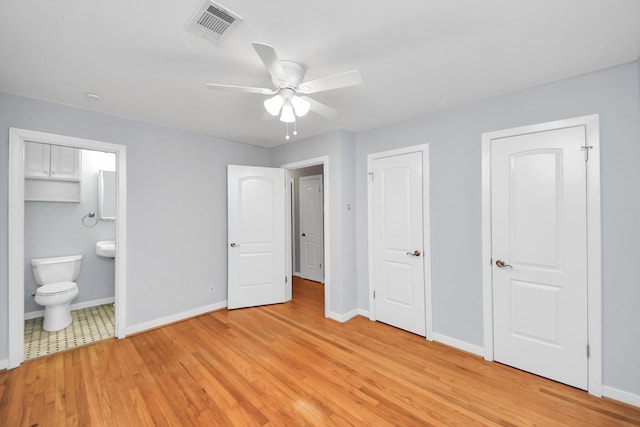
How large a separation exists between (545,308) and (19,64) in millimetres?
4393

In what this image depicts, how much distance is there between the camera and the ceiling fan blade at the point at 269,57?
4.24 feet

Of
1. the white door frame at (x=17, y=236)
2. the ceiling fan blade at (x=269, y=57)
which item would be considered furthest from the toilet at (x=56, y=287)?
the ceiling fan blade at (x=269, y=57)

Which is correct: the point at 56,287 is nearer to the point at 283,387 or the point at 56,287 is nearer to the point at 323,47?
the point at 283,387

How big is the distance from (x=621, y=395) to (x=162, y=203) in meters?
4.51

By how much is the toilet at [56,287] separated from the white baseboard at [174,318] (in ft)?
2.93

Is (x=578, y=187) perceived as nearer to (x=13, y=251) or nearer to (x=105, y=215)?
(x=13, y=251)

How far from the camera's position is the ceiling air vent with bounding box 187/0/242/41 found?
1.34m

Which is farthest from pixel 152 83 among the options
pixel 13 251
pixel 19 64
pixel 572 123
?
pixel 572 123

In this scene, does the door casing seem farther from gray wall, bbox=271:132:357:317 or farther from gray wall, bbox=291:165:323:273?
gray wall, bbox=271:132:357:317

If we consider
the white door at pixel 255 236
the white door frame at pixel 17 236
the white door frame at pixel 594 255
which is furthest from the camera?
the white door at pixel 255 236

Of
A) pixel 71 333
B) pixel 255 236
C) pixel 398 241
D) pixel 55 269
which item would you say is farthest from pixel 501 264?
pixel 55 269

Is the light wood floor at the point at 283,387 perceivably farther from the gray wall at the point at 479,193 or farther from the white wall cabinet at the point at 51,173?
the white wall cabinet at the point at 51,173

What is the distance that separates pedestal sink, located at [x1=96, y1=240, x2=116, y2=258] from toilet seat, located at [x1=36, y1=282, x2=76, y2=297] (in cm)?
53

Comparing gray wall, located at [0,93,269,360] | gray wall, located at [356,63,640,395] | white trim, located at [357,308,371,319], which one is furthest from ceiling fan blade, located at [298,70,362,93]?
white trim, located at [357,308,371,319]
